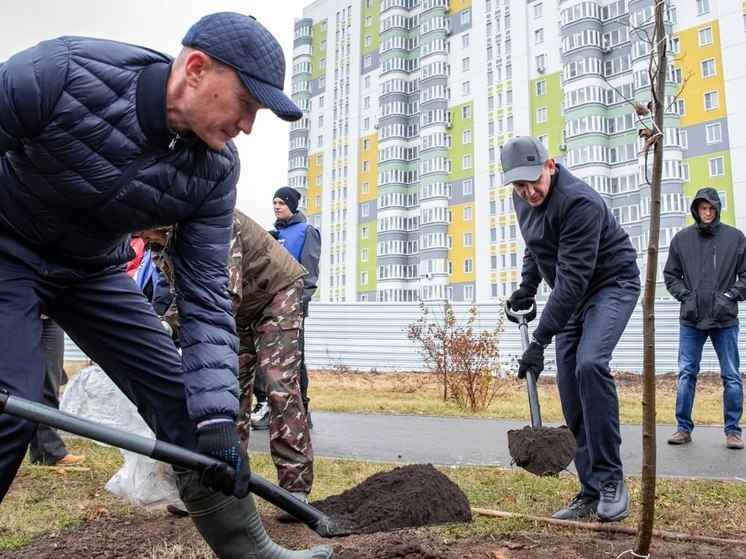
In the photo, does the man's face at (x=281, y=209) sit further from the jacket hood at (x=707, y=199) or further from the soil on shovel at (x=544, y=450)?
the jacket hood at (x=707, y=199)

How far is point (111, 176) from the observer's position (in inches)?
88.2

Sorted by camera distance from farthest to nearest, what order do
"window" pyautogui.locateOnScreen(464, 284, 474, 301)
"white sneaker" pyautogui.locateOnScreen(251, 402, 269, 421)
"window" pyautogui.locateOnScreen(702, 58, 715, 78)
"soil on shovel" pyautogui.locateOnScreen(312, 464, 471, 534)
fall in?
1. "window" pyautogui.locateOnScreen(464, 284, 474, 301)
2. "window" pyautogui.locateOnScreen(702, 58, 715, 78)
3. "white sneaker" pyautogui.locateOnScreen(251, 402, 269, 421)
4. "soil on shovel" pyautogui.locateOnScreen(312, 464, 471, 534)

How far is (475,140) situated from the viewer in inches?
1769

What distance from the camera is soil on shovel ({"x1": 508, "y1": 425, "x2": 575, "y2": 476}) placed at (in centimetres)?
437

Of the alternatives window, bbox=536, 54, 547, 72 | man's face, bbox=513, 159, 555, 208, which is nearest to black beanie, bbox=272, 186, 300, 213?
man's face, bbox=513, 159, 555, 208

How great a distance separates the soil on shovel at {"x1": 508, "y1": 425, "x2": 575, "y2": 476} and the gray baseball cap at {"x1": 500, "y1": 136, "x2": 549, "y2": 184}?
172 cm

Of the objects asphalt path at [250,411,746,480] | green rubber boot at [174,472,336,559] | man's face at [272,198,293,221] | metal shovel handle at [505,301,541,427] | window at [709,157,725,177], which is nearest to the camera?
green rubber boot at [174,472,336,559]

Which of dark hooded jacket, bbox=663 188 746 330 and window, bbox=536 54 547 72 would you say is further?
window, bbox=536 54 547 72

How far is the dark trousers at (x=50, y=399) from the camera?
5.01 metres

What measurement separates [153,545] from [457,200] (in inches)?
1725

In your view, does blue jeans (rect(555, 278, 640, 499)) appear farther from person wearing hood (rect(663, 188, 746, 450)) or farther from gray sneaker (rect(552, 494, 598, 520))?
person wearing hood (rect(663, 188, 746, 450))

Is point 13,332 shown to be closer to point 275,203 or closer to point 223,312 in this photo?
point 223,312

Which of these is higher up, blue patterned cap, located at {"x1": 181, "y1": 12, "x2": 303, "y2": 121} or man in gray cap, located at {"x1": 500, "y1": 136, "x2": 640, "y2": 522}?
blue patterned cap, located at {"x1": 181, "y1": 12, "x2": 303, "y2": 121}

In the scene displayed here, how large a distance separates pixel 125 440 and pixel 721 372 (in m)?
5.70
